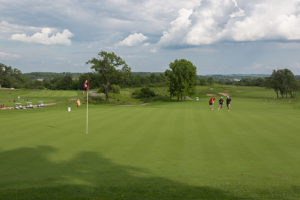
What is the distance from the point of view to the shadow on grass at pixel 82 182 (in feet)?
26.1

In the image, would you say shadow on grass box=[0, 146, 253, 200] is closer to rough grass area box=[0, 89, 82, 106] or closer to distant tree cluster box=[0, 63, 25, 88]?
rough grass area box=[0, 89, 82, 106]

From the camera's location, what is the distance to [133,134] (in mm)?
17359

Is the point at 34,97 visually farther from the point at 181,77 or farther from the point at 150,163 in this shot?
the point at 150,163

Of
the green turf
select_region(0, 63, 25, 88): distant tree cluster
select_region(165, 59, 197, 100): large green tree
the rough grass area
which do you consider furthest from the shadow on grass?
select_region(0, 63, 25, 88): distant tree cluster

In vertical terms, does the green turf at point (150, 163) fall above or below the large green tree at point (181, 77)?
below

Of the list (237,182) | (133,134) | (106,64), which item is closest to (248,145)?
(237,182)

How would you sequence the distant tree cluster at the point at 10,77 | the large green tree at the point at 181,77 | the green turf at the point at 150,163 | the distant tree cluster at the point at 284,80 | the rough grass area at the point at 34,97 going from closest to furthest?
the green turf at the point at 150,163 → the distant tree cluster at the point at 284,80 → the rough grass area at the point at 34,97 → the large green tree at the point at 181,77 → the distant tree cluster at the point at 10,77

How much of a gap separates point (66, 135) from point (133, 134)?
4588 mm

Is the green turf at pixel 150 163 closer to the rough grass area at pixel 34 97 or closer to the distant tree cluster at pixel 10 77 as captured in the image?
the rough grass area at pixel 34 97

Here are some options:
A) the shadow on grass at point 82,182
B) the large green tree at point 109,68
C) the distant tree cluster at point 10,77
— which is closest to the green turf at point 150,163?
the shadow on grass at point 82,182

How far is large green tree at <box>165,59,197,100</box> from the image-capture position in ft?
258

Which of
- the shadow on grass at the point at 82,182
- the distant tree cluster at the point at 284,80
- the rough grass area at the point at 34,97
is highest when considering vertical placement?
the distant tree cluster at the point at 284,80

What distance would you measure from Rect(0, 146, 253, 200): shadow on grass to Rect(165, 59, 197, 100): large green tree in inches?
2660

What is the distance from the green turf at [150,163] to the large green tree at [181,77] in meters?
59.3
